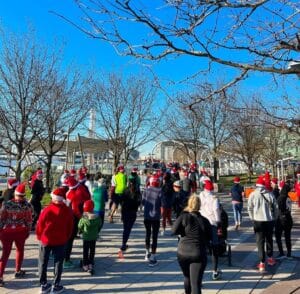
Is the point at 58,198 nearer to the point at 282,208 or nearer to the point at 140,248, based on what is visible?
the point at 140,248

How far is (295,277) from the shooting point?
23.2ft

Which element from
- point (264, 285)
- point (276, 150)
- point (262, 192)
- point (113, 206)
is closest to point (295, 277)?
point (264, 285)

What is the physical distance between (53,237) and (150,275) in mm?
2140

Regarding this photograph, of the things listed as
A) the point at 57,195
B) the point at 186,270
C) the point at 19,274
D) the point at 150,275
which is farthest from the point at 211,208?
the point at 19,274

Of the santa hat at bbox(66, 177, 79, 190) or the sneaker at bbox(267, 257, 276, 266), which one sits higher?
the santa hat at bbox(66, 177, 79, 190)

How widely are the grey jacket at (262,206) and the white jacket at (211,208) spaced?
36.0 inches

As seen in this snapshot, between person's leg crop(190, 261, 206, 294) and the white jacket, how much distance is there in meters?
2.21

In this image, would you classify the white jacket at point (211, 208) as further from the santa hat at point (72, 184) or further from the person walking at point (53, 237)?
the santa hat at point (72, 184)

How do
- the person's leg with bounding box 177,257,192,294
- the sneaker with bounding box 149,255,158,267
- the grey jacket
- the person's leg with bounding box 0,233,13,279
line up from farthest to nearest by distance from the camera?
the sneaker with bounding box 149,255,158,267
the grey jacket
the person's leg with bounding box 0,233,13,279
the person's leg with bounding box 177,257,192,294

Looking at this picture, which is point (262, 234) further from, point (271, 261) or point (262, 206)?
point (271, 261)

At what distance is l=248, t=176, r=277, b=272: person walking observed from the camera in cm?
764

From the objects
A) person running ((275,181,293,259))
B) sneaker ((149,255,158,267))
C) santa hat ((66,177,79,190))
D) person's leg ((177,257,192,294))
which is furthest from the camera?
person running ((275,181,293,259))

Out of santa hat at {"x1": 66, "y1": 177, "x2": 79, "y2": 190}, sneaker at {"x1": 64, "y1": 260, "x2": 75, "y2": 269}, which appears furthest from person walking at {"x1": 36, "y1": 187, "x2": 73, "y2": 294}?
santa hat at {"x1": 66, "y1": 177, "x2": 79, "y2": 190}

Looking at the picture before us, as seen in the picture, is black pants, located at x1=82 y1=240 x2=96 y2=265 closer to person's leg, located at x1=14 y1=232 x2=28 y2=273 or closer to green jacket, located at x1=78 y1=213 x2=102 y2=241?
green jacket, located at x1=78 y1=213 x2=102 y2=241
